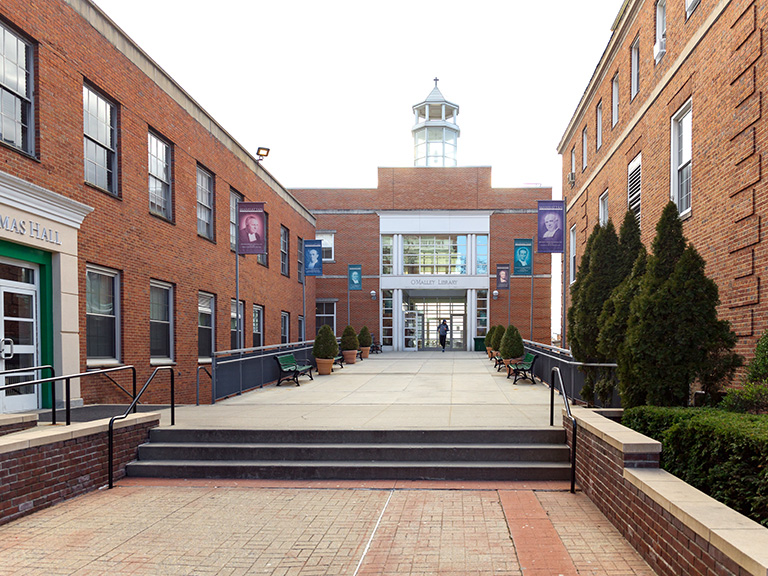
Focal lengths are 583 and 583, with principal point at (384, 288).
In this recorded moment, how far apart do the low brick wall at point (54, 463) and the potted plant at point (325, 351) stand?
1176 cm

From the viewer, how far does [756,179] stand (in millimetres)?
8430

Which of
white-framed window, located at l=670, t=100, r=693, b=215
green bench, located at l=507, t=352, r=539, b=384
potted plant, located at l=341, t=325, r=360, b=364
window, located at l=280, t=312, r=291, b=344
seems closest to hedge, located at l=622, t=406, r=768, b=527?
white-framed window, located at l=670, t=100, r=693, b=215

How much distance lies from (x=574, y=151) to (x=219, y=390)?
689 inches

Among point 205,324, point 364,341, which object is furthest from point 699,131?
point 364,341

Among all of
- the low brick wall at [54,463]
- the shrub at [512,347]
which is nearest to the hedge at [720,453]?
the low brick wall at [54,463]

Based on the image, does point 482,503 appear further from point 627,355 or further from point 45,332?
point 45,332

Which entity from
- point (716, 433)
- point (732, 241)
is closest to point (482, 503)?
point (716, 433)

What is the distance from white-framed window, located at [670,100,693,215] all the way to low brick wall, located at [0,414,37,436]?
11363 millimetres

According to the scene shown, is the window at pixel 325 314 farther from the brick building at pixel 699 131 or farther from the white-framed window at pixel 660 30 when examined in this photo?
the white-framed window at pixel 660 30

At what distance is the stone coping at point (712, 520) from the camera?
3.11 m

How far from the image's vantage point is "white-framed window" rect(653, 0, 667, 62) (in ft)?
41.8

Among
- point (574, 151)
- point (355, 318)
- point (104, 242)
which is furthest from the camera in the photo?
point (355, 318)

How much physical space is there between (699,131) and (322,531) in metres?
9.65

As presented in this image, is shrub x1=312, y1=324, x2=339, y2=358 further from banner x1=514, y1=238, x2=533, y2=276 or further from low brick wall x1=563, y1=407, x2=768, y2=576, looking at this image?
low brick wall x1=563, y1=407, x2=768, y2=576
